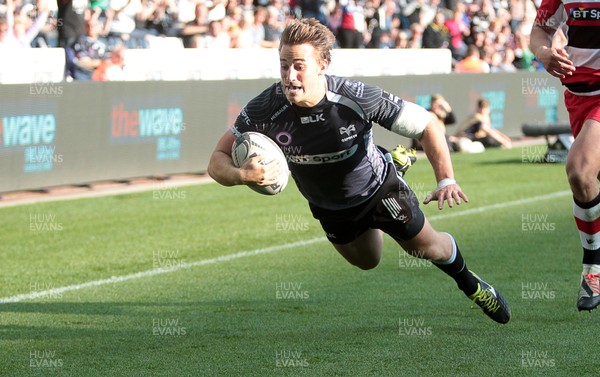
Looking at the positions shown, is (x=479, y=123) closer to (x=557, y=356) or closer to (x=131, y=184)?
(x=131, y=184)

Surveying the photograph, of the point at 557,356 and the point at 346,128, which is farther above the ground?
the point at 346,128

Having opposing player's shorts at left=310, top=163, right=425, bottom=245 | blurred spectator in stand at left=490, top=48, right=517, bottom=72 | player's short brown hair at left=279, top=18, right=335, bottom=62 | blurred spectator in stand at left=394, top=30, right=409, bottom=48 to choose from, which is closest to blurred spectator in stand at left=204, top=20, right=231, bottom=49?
blurred spectator in stand at left=394, top=30, right=409, bottom=48

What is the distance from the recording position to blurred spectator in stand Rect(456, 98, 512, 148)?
23.5m

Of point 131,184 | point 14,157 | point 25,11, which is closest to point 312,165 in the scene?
point 14,157

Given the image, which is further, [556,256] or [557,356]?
[556,256]

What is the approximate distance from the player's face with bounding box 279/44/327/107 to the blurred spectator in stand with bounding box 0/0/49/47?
11311 mm

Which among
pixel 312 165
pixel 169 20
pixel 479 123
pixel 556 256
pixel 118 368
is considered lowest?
pixel 479 123

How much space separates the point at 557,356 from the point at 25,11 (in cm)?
1369

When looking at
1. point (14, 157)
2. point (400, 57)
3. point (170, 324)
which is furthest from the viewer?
point (400, 57)

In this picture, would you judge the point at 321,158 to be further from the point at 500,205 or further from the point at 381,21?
the point at 381,21

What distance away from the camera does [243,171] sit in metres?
6.46

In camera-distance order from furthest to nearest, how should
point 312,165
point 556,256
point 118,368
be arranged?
point 556,256
point 312,165
point 118,368

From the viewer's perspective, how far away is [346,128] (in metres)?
7.05

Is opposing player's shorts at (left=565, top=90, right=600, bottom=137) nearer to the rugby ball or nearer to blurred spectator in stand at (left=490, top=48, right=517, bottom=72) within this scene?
the rugby ball
